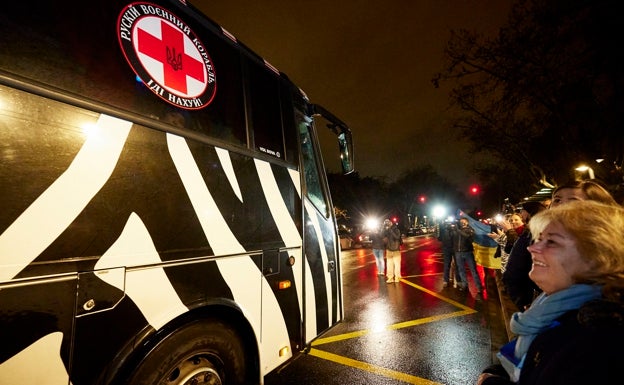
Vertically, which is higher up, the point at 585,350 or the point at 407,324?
the point at 585,350

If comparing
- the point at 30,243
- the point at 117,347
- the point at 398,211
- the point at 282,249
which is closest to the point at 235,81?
the point at 282,249

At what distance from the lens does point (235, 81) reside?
2750 millimetres

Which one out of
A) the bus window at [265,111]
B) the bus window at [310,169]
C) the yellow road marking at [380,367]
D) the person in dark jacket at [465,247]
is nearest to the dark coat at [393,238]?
the person in dark jacket at [465,247]

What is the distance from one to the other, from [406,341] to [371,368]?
1103 mm

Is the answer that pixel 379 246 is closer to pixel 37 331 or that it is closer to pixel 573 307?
pixel 573 307

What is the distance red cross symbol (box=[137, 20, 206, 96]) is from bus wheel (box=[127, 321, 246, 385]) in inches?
64.5

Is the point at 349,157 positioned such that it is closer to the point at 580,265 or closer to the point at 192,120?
the point at 192,120

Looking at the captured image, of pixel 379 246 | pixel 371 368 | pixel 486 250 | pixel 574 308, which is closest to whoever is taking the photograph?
pixel 574 308

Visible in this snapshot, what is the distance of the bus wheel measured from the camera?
1841 millimetres

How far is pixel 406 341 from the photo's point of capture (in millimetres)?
4793

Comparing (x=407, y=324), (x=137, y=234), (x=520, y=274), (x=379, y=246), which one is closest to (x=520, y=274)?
(x=520, y=274)

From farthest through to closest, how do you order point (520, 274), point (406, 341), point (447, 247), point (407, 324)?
point (447, 247) → point (407, 324) → point (406, 341) → point (520, 274)

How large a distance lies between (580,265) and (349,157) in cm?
327

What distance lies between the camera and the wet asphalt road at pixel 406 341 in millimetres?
3750
